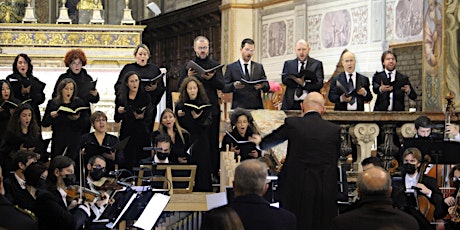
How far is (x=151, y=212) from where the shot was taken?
957 cm

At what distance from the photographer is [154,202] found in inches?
382

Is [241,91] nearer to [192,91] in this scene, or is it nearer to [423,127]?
[192,91]

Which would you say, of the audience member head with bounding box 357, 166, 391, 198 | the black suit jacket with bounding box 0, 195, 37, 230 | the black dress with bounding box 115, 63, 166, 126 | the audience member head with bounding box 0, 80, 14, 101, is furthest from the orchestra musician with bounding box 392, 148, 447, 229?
the audience member head with bounding box 0, 80, 14, 101

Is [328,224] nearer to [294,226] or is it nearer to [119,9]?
[294,226]

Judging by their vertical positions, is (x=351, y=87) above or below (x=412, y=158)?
above

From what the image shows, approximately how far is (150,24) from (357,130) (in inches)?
590

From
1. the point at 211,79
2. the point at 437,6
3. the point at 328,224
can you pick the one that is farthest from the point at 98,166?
the point at 437,6

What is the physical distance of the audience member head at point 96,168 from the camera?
10.7 m

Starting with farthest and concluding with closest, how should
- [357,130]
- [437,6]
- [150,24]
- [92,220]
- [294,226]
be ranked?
[150,24]
[437,6]
[357,130]
[92,220]
[294,226]

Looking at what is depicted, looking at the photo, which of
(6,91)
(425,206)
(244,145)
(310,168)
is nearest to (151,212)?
(310,168)

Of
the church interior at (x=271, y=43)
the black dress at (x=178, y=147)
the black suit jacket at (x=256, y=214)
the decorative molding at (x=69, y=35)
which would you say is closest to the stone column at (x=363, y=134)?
the church interior at (x=271, y=43)

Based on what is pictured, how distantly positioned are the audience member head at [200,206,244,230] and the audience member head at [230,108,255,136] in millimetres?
5740

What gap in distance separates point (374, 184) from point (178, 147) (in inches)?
233

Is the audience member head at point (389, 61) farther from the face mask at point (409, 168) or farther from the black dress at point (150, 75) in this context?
the face mask at point (409, 168)
